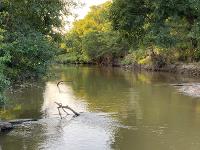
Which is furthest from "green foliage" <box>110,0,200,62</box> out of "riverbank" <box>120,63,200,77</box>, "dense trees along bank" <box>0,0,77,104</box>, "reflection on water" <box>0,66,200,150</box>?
"riverbank" <box>120,63,200,77</box>

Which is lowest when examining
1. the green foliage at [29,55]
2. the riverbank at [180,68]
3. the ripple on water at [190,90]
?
the ripple on water at [190,90]

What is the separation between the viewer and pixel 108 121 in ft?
94.4

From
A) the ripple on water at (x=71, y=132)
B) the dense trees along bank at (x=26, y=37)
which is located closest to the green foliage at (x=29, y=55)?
the dense trees along bank at (x=26, y=37)

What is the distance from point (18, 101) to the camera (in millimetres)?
38062

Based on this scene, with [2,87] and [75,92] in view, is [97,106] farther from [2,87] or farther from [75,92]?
[2,87]

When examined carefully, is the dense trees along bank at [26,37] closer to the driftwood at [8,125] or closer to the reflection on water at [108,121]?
the driftwood at [8,125]

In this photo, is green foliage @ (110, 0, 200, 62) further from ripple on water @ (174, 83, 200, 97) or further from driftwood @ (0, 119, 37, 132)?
ripple on water @ (174, 83, 200, 97)

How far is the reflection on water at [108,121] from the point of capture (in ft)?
76.0

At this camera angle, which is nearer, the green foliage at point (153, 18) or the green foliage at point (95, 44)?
the green foliage at point (153, 18)

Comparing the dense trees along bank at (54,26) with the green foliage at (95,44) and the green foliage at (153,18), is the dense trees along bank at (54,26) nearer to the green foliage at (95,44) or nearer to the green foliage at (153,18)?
the green foliage at (153,18)

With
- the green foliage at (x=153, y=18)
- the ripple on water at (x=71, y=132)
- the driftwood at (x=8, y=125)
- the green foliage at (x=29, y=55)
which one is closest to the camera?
the green foliage at (x=153, y=18)

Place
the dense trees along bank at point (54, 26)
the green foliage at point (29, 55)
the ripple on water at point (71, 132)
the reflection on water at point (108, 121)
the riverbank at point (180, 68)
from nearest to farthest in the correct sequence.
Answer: the dense trees along bank at point (54, 26) → the green foliage at point (29, 55) → the ripple on water at point (71, 132) → the reflection on water at point (108, 121) → the riverbank at point (180, 68)

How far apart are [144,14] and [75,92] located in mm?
24856

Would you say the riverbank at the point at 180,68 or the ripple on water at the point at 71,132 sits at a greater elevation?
the riverbank at the point at 180,68
